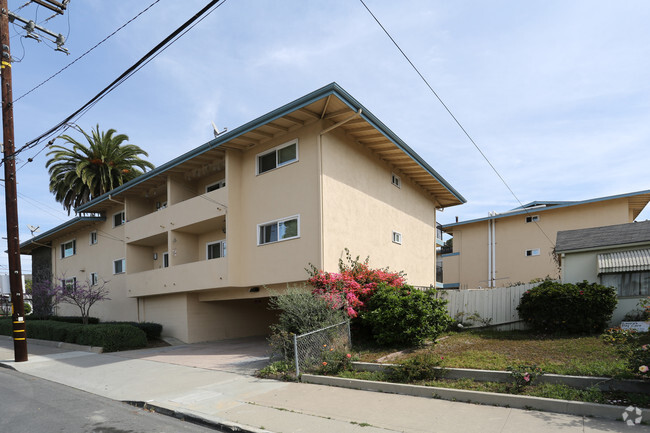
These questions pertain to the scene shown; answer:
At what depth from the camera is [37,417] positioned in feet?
24.2

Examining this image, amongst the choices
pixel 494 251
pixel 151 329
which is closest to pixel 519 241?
pixel 494 251

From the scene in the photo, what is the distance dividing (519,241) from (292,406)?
71.7 feet

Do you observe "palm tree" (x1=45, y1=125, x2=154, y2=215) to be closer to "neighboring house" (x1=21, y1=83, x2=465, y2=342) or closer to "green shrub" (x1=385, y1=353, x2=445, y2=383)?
"neighboring house" (x1=21, y1=83, x2=465, y2=342)

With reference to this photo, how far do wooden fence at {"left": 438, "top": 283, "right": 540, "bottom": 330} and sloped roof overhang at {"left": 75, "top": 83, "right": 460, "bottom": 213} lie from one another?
5872mm

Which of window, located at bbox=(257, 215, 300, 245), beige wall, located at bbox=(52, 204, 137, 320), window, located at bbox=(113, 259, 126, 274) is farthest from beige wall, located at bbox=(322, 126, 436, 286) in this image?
window, located at bbox=(113, 259, 126, 274)

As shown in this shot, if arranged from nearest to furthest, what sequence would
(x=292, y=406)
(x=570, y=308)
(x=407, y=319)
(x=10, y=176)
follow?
(x=292, y=406) < (x=407, y=319) < (x=570, y=308) < (x=10, y=176)

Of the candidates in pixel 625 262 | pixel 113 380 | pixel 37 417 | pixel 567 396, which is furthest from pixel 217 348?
pixel 625 262

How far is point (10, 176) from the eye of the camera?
1468 cm

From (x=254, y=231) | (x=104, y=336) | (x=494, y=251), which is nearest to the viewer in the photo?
(x=254, y=231)

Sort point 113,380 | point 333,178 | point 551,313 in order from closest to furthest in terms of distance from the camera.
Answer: point 113,380 < point 551,313 < point 333,178

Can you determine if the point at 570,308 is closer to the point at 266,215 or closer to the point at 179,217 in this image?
the point at 266,215

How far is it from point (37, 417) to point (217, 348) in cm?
876

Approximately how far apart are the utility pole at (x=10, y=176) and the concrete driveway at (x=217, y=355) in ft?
12.1

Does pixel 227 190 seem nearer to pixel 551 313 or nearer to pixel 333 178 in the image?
pixel 333 178
